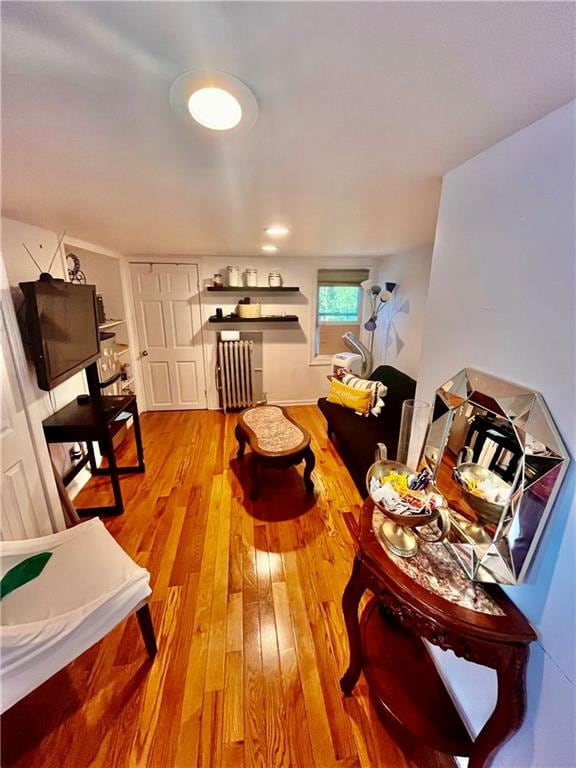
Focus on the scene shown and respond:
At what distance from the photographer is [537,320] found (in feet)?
2.66

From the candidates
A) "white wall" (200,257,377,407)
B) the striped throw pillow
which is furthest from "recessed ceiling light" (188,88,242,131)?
"white wall" (200,257,377,407)

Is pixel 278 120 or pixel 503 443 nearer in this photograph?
pixel 278 120

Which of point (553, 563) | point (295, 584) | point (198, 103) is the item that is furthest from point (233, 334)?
point (553, 563)

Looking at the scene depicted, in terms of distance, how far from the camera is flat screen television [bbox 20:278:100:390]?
62.6 inches

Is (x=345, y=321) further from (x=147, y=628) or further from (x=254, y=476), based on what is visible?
(x=147, y=628)

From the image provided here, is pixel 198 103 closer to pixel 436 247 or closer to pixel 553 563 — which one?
pixel 436 247

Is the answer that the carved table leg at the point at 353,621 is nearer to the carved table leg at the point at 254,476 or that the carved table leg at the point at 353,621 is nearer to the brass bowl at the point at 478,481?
the brass bowl at the point at 478,481

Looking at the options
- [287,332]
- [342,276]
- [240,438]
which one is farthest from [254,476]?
[342,276]

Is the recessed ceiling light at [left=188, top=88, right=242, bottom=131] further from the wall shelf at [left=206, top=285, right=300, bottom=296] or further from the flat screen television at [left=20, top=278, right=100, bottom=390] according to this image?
the wall shelf at [left=206, top=285, right=300, bottom=296]

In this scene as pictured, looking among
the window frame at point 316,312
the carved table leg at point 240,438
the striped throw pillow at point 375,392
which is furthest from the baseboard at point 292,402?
the carved table leg at point 240,438

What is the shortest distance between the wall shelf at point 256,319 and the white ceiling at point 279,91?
233cm

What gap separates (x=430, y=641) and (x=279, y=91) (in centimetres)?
148

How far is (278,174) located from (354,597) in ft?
5.55

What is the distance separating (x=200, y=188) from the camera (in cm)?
132
